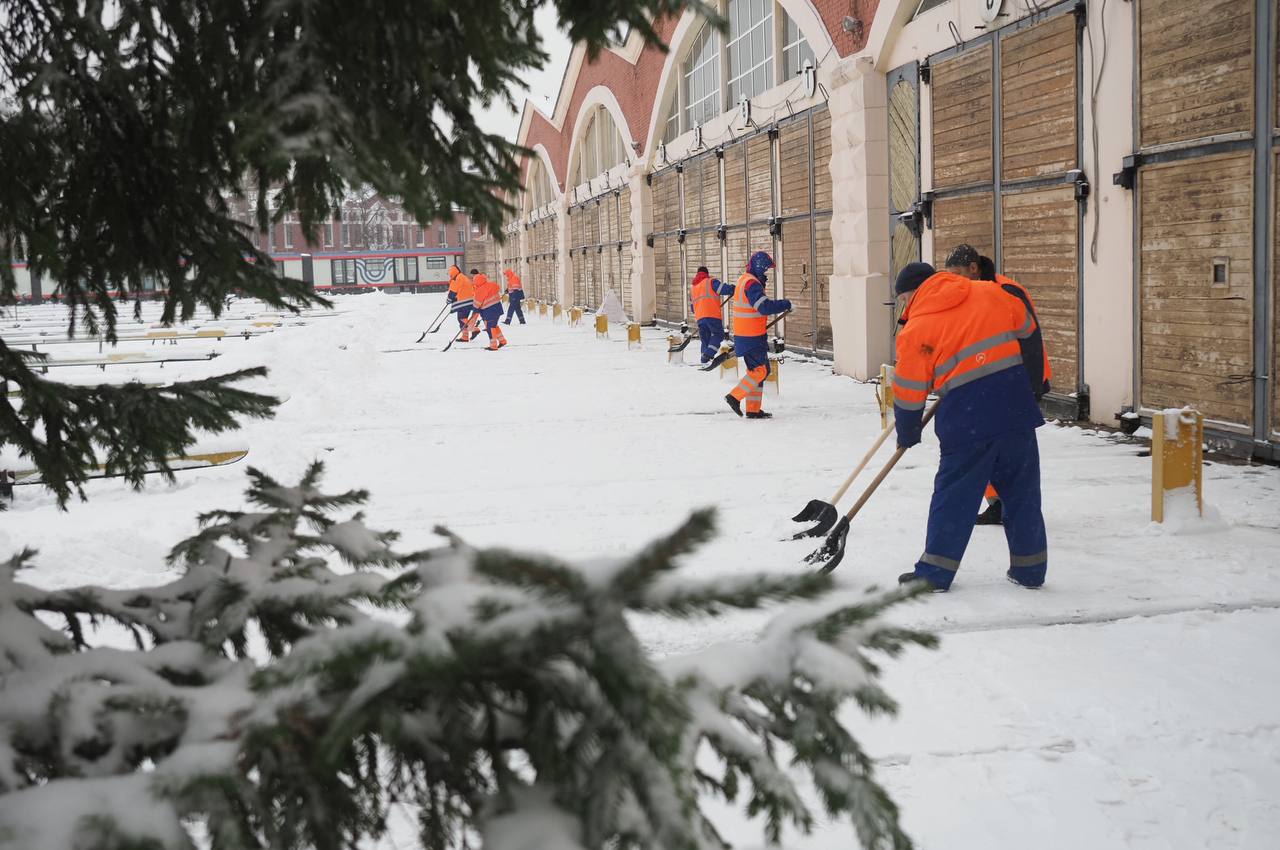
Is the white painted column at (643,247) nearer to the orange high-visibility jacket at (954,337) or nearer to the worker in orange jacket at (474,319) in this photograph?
the worker in orange jacket at (474,319)

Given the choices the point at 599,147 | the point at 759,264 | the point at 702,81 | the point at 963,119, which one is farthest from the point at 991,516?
the point at 599,147

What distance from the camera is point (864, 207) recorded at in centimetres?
1599

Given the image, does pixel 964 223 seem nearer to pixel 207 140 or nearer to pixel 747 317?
pixel 747 317

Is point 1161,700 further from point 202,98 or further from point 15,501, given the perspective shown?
point 15,501

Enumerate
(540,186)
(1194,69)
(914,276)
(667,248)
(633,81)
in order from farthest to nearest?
(540,186)
(633,81)
(667,248)
(1194,69)
(914,276)

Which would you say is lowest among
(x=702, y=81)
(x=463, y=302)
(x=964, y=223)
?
(x=463, y=302)

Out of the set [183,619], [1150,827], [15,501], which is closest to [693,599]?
[183,619]

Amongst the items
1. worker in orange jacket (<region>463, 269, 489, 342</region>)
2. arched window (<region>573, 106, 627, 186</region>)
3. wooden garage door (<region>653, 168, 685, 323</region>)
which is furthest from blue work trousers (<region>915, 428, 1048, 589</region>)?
arched window (<region>573, 106, 627, 186</region>)

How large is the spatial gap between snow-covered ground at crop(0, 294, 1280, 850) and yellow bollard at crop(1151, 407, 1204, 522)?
0.65ft

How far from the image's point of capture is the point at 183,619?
6.08ft

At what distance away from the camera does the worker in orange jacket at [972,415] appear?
5668 mm

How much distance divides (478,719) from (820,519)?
5490 millimetres

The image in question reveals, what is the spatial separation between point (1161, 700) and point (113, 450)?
3.66m

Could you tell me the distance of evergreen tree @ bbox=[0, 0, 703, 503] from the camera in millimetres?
1829
